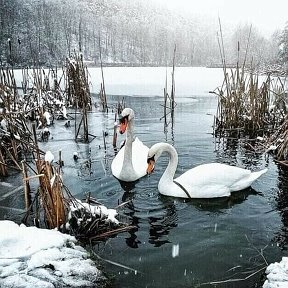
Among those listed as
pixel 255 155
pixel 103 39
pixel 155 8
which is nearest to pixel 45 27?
pixel 103 39

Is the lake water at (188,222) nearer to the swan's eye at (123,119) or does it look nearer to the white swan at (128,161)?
the white swan at (128,161)

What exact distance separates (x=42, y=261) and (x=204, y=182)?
117 inches

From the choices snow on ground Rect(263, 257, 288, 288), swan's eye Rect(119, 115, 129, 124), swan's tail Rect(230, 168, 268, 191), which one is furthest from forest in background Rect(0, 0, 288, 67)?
snow on ground Rect(263, 257, 288, 288)

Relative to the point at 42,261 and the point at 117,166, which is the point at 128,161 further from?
the point at 42,261

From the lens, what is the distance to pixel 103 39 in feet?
366

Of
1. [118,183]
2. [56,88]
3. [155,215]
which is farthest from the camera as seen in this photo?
[56,88]

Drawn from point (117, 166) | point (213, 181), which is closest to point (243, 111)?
point (117, 166)

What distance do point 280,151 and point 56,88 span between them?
9.26 meters

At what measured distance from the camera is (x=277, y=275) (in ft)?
12.2

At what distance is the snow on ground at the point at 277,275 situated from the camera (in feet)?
11.8

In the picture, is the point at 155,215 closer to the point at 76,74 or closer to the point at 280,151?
the point at 280,151

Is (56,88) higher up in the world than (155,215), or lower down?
higher up

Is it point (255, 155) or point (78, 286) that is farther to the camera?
point (255, 155)

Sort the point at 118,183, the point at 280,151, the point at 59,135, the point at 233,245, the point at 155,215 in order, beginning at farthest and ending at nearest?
the point at 59,135 → the point at 280,151 → the point at 118,183 → the point at 155,215 → the point at 233,245
